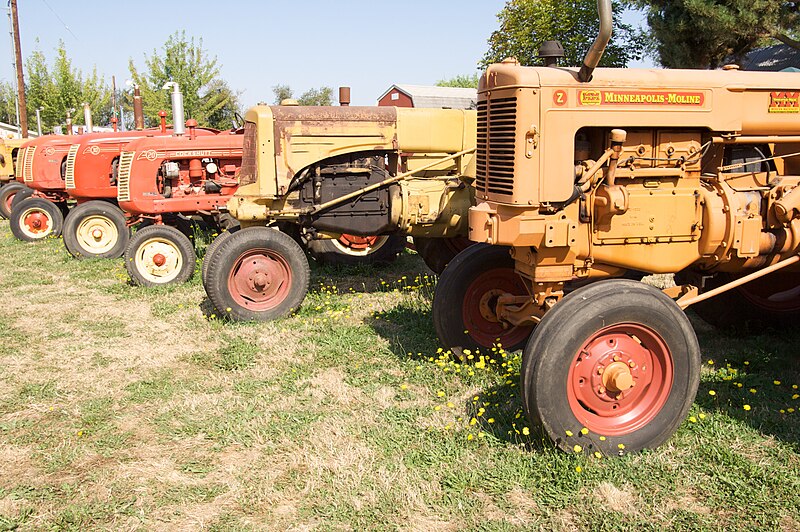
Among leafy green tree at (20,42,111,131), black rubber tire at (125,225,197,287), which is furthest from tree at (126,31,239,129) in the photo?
black rubber tire at (125,225,197,287)

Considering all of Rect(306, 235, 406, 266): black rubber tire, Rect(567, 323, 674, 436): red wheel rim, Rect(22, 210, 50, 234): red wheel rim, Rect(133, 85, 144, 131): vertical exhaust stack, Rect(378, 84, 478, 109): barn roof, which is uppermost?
Rect(378, 84, 478, 109): barn roof

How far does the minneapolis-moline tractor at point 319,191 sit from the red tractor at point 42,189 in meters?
6.45

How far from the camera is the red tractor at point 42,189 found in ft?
35.3

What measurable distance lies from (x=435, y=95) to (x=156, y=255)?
2893 cm

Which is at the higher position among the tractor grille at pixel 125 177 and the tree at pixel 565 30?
the tree at pixel 565 30

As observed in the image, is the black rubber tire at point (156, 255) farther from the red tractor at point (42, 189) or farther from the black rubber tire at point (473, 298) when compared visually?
the red tractor at point (42, 189)

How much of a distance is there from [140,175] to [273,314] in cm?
318

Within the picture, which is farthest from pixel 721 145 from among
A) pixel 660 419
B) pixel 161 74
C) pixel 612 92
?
pixel 161 74

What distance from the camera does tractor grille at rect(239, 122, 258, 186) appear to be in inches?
232

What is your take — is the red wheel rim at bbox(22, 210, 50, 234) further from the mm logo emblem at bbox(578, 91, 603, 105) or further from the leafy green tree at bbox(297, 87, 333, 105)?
the leafy green tree at bbox(297, 87, 333, 105)

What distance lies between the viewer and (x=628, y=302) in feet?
10.2

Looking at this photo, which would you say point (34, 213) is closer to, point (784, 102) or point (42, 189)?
point (42, 189)

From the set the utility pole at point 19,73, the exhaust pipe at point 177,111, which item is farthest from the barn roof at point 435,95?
the exhaust pipe at point 177,111

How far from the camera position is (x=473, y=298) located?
444 cm
